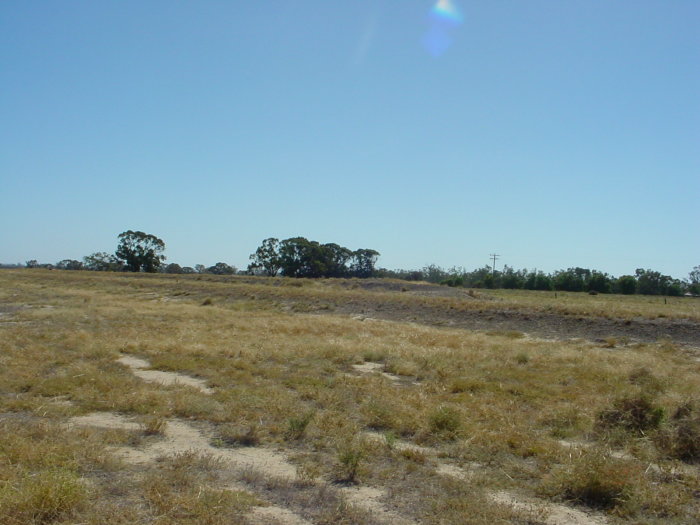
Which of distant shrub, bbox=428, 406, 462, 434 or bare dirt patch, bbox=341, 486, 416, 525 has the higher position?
distant shrub, bbox=428, 406, 462, 434

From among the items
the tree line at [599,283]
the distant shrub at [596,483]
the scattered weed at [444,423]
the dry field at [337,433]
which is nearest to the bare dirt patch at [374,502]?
the dry field at [337,433]

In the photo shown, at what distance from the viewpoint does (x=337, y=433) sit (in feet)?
25.1

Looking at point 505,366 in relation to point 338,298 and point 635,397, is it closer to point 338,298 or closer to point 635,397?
point 635,397

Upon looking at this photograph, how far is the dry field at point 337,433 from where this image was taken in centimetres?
519

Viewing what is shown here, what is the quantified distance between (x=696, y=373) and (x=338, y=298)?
2267cm

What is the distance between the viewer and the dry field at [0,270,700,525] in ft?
17.0

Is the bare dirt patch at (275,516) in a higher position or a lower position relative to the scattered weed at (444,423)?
lower

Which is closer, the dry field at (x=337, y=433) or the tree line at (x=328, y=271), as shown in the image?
the dry field at (x=337, y=433)

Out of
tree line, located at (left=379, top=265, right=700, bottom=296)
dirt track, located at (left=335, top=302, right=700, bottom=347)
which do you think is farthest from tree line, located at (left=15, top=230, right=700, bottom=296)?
dirt track, located at (left=335, top=302, right=700, bottom=347)

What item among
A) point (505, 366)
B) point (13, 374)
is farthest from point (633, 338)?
point (13, 374)

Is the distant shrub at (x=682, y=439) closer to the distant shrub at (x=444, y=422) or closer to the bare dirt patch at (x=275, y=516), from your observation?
the distant shrub at (x=444, y=422)

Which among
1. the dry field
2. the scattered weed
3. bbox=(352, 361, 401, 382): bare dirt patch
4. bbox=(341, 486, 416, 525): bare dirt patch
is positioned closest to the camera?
bbox=(341, 486, 416, 525): bare dirt patch

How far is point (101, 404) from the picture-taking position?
8875 mm

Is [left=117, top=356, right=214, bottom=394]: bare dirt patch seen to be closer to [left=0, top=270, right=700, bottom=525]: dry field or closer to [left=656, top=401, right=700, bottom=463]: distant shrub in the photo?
[left=0, top=270, right=700, bottom=525]: dry field
